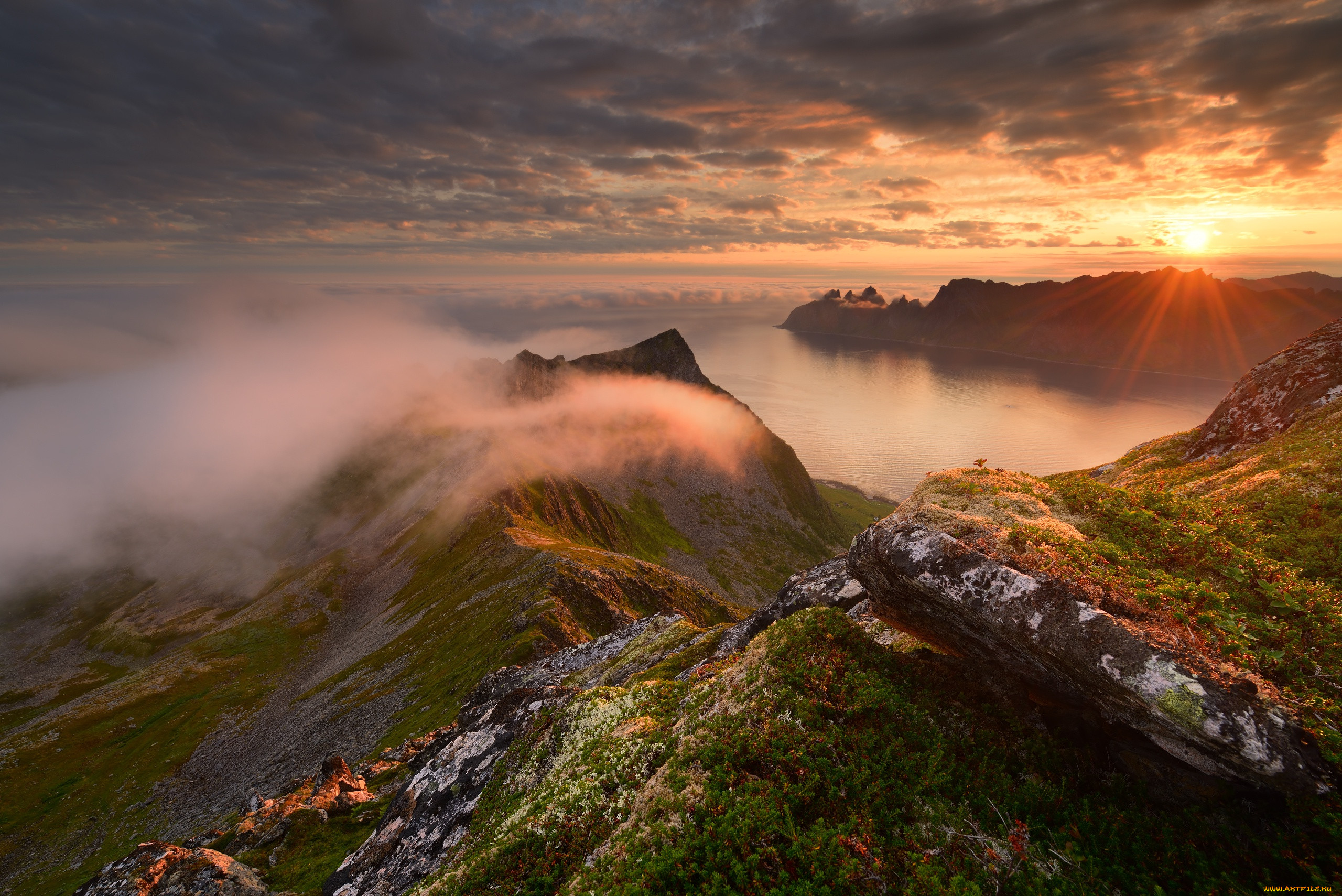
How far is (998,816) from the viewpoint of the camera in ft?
43.2

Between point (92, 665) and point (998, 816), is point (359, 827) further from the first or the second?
point (92, 665)

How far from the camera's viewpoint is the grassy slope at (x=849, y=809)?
1157 centimetres

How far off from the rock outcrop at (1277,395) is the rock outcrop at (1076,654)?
3052 cm

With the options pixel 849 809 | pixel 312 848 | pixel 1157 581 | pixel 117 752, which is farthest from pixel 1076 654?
pixel 117 752

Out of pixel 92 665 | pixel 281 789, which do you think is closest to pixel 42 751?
pixel 92 665

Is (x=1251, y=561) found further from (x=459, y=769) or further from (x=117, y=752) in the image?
(x=117, y=752)

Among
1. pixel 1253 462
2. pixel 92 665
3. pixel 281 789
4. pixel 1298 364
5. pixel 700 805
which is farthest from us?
pixel 92 665

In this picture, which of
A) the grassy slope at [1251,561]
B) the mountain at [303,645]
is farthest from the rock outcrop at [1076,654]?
the mountain at [303,645]

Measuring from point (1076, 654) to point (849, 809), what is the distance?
729 centimetres

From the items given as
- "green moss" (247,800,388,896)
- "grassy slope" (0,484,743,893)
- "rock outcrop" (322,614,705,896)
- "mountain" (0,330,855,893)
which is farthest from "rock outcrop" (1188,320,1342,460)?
"grassy slope" (0,484,743,893)

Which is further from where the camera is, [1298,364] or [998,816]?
[1298,364]

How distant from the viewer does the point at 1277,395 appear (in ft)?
109

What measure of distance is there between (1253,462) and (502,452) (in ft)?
596

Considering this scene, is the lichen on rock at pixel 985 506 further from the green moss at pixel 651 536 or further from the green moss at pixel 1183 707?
the green moss at pixel 651 536
